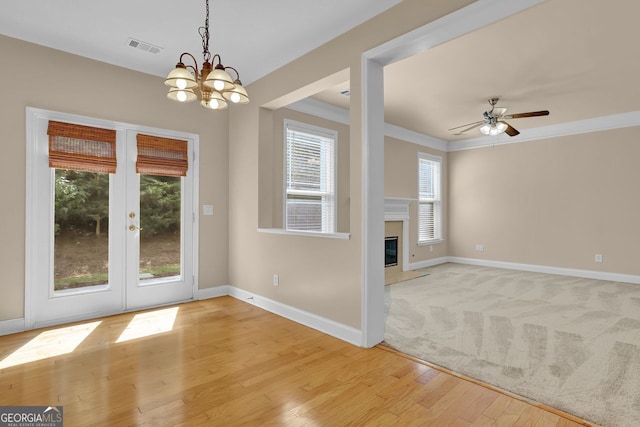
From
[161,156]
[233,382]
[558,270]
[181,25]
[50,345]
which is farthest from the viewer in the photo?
[558,270]

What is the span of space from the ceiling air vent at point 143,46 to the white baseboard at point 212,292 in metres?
2.87

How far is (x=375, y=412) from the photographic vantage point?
6.24ft

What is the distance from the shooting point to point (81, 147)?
348cm

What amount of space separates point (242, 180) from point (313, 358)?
8.30 feet

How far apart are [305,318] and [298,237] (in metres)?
0.85

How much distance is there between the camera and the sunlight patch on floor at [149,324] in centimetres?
310

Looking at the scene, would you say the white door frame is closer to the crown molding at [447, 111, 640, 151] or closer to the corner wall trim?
the corner wall trim

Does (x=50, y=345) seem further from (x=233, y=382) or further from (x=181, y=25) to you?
(x=181, y=25)

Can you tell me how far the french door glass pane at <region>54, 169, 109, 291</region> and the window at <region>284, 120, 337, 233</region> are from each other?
224 centimetres

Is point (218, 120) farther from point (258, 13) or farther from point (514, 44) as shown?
point (514, 44)

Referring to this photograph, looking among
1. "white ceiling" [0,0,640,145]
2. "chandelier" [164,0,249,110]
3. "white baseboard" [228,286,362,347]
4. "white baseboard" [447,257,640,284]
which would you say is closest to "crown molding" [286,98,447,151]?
"white ceiling" [0,0,640,145]

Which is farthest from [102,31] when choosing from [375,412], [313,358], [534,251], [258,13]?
[534,251]

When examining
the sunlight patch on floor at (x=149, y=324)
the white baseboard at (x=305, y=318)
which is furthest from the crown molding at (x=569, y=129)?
the sunlight patch on floor at (x=149, y=324)

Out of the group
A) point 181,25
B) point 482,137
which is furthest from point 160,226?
point 482,137
